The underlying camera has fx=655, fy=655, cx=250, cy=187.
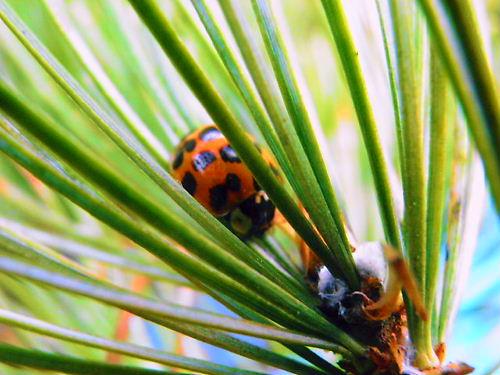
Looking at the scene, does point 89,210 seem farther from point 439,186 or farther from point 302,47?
point 302,47

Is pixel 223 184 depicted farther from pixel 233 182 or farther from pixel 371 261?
pixel 371 261

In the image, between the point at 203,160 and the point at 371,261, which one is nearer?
the point at 371,261

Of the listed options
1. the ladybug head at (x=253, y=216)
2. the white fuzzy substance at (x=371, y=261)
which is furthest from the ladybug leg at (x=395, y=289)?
the ladybug head at (x=253, y=216)

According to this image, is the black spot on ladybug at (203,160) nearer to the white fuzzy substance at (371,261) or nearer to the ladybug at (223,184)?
the ladybug at (223,184)

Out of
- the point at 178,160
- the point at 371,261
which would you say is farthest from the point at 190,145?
the point at 371,261

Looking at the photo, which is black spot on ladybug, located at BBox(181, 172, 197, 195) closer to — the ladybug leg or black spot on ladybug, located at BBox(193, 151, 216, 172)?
black spot on ladybug, located at BBox(193, 151, 216, 172)

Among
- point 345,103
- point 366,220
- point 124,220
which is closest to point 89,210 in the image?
point 124,220
